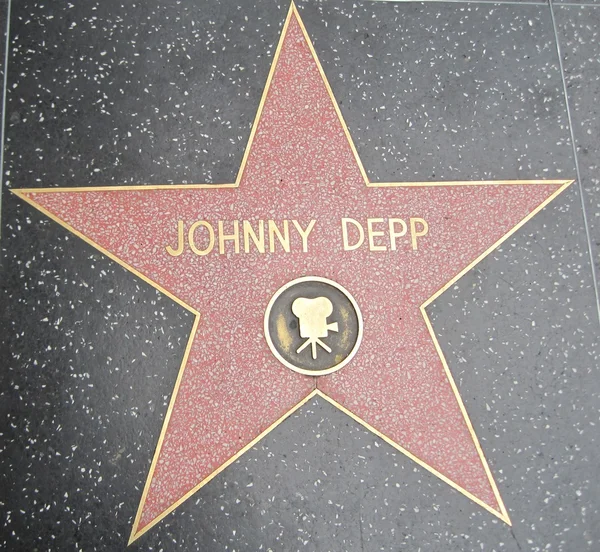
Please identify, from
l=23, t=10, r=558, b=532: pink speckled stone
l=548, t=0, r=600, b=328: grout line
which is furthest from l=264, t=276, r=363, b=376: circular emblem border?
l=548, t=0, r=600, b=328: grout line

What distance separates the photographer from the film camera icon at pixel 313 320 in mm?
1100

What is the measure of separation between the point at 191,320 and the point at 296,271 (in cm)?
22

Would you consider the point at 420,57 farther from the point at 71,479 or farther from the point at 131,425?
the point at 71,479

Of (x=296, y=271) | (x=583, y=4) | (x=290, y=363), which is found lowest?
(x=290, y=363)

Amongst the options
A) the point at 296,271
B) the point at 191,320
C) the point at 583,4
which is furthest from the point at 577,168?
the point at 191,320

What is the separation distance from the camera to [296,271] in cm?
113

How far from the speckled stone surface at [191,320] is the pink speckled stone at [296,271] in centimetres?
4

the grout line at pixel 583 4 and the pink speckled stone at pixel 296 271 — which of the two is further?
the grout line at pixel 583 4

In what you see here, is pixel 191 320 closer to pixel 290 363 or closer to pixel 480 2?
pixel 290 363

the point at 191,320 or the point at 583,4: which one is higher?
the point at 583,4

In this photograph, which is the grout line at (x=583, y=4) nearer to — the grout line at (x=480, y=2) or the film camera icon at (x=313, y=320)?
the grout line at (x=480, y=2)

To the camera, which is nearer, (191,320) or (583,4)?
(191,320)

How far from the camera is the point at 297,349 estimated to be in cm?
110

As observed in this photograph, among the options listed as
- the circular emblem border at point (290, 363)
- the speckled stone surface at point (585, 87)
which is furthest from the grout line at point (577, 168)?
the circular emblem border at point (290, 363)
